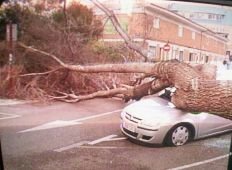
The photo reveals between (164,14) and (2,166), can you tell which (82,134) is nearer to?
(2,166)

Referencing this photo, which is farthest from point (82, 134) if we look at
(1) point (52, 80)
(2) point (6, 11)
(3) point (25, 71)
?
(2) point (6, 11)

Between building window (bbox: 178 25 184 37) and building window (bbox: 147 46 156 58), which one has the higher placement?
building window (bbox: 178 25 184 37)

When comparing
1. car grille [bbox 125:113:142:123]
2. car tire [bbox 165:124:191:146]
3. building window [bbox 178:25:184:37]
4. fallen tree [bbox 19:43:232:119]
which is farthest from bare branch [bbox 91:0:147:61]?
car tire [bbox 165:124:191:146]

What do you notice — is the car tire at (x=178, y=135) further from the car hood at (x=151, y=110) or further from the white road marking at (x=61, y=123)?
the white road marking at (x=61, y=123)

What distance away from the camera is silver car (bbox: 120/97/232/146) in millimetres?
2143

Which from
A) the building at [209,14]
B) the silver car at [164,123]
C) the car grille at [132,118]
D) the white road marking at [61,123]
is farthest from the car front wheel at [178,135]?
the building at [209,14]

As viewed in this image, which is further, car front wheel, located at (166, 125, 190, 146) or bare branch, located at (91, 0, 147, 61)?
car front wheel, located at (166, 125, 190, 146)

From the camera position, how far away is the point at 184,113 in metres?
2.16

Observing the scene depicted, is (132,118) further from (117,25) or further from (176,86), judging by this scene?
(117,25)

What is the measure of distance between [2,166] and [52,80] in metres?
0.61

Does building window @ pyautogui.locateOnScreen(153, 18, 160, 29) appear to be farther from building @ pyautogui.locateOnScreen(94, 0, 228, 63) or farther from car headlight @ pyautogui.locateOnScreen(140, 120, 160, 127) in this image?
car headlight @ pyautogui.locateOnScreen(140, 120, 160, 127)

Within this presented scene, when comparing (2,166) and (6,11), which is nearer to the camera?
(6,11)

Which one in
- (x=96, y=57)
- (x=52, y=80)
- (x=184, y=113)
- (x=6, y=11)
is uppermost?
(x=6, y=11)

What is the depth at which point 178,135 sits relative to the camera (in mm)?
2184
